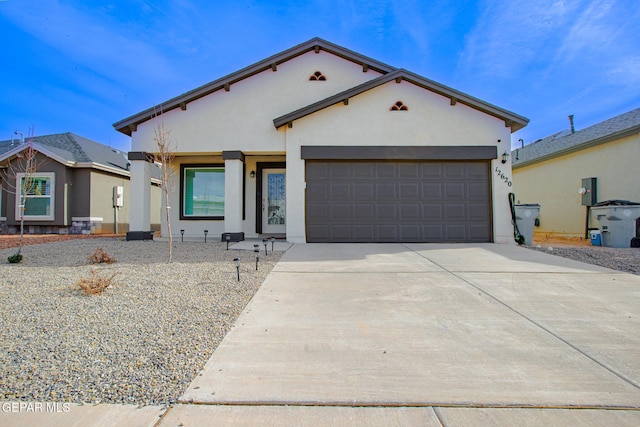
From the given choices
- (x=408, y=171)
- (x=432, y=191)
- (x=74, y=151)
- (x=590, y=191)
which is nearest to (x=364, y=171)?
(x=408, y=171)

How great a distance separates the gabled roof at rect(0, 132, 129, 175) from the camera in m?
13.5

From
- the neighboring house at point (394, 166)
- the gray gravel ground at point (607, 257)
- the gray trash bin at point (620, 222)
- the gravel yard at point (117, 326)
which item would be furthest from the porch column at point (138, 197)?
the gray trash bin at point (620, 222)

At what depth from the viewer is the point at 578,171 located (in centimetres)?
1329

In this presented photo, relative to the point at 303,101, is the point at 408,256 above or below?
below

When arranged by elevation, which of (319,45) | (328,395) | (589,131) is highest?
(319,45)

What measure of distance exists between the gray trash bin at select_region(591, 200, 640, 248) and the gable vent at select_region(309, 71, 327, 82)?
30.7 ft

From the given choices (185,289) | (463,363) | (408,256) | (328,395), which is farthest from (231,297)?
(408,256)

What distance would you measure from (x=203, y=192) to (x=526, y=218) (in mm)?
10395

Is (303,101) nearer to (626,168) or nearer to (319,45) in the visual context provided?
(319,45)

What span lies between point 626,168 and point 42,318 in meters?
15.4

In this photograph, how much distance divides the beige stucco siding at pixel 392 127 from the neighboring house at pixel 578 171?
4.84 metres

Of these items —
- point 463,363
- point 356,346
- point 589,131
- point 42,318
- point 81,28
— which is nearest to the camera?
point 463,363

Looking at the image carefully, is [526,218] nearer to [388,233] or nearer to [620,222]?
[620,222]

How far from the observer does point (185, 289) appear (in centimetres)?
480
